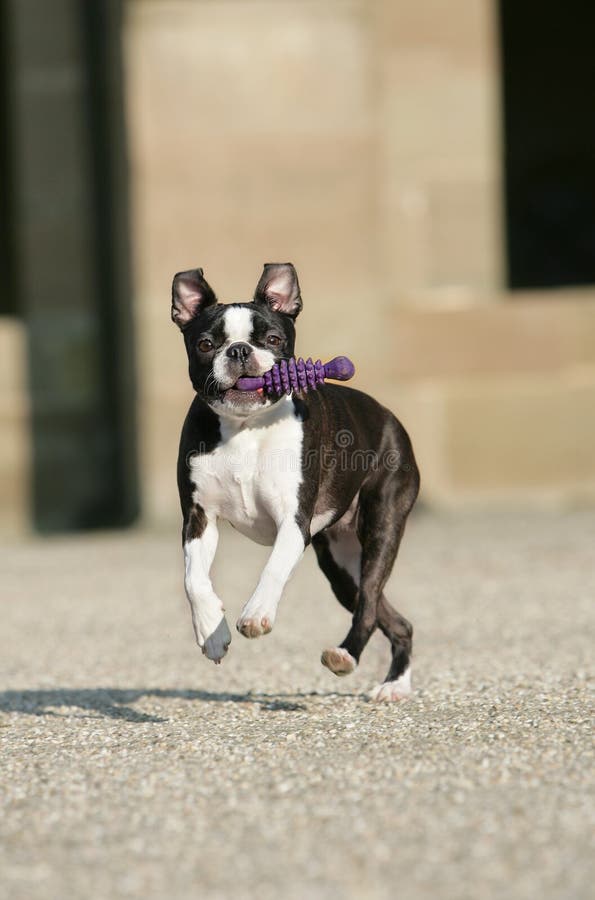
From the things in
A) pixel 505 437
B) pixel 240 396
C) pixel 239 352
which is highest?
pixel 239 352

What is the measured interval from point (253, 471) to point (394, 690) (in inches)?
49.4

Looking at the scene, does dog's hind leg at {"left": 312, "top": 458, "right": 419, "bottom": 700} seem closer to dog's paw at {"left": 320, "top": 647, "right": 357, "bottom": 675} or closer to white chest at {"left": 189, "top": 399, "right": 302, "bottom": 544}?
dog's paw at {"left": 320, "top": 647, "right": 357, "bottom": 675}

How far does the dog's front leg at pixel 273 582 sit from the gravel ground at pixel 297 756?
434 mm

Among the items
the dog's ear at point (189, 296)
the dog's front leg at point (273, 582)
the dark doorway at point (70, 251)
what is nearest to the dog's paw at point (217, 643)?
the dog's front leg at point (273, 582)

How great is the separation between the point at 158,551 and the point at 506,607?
3966 mm

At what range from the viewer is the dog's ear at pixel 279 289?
5598 mm

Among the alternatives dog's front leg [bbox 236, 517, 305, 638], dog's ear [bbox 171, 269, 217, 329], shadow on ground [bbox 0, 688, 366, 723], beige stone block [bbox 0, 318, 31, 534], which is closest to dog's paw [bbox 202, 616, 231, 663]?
dog's front leg [bbox 236, 517, 305, 638]

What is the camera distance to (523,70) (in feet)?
56.0

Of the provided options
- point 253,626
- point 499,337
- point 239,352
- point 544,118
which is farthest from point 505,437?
point 253,626

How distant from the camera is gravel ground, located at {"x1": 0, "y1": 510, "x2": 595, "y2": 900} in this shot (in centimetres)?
373

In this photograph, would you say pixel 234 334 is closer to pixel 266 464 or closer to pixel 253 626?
pixel 266 464

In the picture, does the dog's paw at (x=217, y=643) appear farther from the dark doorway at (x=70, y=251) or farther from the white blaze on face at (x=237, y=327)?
the dark doorway at (x=70, y=251)

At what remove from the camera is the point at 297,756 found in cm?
493

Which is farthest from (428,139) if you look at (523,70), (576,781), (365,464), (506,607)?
(576,781)
